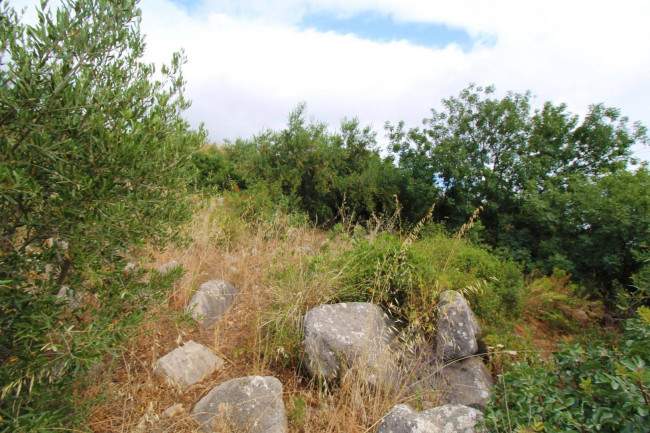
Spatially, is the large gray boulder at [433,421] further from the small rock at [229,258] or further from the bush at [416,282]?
the small rock at [229,258]

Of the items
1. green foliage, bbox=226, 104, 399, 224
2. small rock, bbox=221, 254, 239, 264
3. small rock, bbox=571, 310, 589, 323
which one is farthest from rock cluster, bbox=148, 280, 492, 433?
green foliage, bbox=226, 104, 399, 224

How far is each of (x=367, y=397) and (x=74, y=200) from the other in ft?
8.36

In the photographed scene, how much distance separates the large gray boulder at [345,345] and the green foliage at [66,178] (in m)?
1.61

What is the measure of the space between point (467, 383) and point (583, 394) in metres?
1.44

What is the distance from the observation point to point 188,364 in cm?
309

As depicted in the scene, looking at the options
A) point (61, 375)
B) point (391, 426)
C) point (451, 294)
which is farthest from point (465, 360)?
point (61, 375)

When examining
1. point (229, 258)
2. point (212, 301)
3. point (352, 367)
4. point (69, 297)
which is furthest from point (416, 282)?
point (69, 297)

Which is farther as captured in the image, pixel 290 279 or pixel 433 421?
pixel 290 279

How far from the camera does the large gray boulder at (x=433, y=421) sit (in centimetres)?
225

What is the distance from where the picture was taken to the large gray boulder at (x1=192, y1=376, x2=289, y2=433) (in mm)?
2520

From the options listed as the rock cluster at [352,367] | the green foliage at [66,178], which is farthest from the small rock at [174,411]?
the green foliage at [66,178]

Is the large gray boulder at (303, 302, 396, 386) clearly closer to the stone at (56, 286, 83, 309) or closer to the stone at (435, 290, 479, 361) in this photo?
the stone at (435, 290, 479, 361)

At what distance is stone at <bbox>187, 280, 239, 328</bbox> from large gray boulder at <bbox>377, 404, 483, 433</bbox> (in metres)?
2.13

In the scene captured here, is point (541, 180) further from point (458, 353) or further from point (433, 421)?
point (433, 421)
